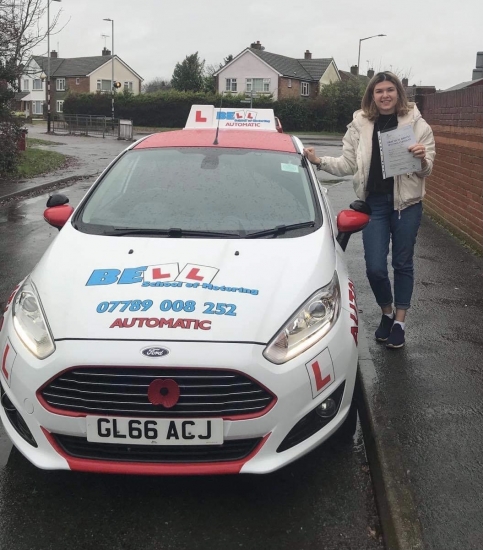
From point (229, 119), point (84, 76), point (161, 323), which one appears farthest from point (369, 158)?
A: point (84, 76)

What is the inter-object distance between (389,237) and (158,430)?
2683 millimetres

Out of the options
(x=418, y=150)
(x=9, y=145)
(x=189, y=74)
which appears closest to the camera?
(x=418, y=150)

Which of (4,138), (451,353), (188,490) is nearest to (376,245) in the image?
(451,353)

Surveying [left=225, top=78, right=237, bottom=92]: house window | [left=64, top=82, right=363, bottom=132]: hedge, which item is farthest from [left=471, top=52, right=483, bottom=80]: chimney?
[left=225, top=78, right=237, bottom=92]: house window

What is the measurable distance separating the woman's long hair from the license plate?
2.78m

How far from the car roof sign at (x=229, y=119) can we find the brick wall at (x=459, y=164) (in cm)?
315

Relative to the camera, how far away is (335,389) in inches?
122

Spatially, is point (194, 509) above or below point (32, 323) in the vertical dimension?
below

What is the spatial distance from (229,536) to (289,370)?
2.44ft

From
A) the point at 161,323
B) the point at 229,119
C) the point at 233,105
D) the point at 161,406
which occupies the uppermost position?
the point at 233,105

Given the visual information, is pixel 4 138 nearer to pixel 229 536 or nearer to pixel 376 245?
pixel 376 245

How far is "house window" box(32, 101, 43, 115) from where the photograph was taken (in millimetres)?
85500

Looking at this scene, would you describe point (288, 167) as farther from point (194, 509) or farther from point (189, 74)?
point (189, 74)

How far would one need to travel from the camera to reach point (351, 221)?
4.29 metres
